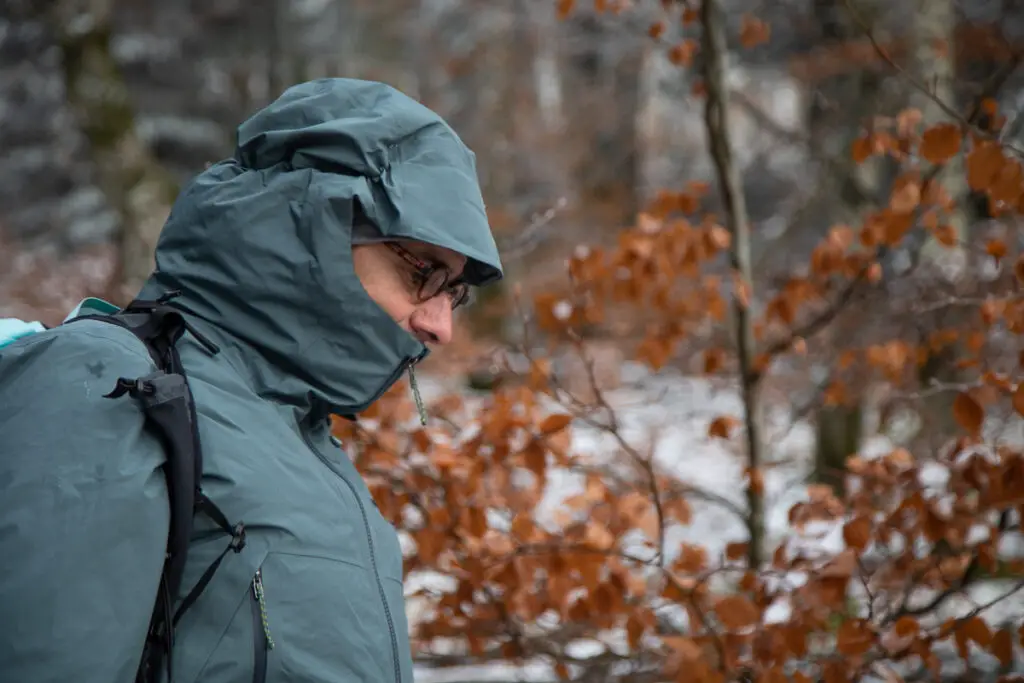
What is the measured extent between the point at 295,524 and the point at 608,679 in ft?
6.81

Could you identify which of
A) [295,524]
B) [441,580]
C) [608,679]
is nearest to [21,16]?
[441,580]

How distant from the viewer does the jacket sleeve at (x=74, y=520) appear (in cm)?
115

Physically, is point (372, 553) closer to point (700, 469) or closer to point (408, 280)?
point (408, 280)

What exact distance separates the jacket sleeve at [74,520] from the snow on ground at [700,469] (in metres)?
Result: 3.03

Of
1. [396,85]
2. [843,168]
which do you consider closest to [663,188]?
[843,168]

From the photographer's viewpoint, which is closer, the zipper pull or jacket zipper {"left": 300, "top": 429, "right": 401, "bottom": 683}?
the zipper pull

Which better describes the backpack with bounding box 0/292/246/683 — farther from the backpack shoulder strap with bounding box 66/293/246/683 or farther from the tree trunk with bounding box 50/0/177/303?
the tree trunk with bounding box 50/0/177/303

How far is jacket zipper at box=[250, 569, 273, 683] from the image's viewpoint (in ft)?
4.34

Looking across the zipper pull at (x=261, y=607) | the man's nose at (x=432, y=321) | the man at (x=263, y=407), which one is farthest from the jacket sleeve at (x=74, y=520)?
the man's nose at (x=432, y=321)

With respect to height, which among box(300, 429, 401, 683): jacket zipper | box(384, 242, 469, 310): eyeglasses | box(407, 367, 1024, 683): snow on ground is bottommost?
box(300, 429, 401, 683): jacket zipper

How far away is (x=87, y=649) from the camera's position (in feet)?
3.84

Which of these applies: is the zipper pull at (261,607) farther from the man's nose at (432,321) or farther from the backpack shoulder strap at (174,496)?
the man's nose at (432,321)

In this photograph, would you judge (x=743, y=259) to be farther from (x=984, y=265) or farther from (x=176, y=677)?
(x=176, y=677)

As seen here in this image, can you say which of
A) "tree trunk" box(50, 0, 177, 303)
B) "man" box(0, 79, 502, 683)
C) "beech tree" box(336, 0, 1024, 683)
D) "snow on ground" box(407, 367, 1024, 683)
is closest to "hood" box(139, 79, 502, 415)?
"man" box(0, 79, 502, 683)
